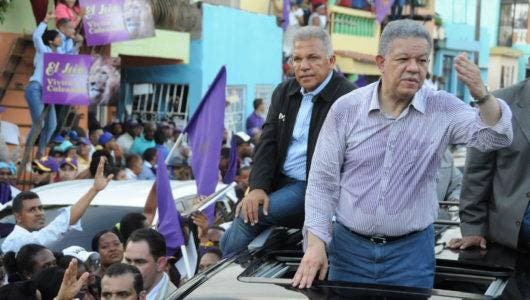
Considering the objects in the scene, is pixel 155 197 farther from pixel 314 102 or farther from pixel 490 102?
pixel 490 102

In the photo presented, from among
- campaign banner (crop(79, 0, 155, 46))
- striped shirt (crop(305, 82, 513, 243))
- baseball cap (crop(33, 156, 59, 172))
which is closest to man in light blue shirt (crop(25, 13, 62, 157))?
campaign banner (crop(79, 0, 155, 46))

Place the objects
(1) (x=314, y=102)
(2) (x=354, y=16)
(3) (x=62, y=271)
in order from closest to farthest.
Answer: (1) (x=314, y=102)
(3) (x=62, y=271)
(2) (x=354, y=16)

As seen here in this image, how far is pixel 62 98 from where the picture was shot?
37.4 ft

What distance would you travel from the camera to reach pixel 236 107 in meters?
19.3

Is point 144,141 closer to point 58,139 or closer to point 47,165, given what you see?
point 58,139

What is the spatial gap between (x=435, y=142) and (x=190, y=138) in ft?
13.8

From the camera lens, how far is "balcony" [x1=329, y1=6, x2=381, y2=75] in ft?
77.5

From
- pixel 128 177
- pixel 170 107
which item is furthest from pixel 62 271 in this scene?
pixel 170 107

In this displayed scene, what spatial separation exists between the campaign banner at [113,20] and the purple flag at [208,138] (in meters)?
5.07

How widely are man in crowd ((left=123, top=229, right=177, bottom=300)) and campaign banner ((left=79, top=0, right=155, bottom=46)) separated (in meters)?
7.23

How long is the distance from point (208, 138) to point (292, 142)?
3017 mm

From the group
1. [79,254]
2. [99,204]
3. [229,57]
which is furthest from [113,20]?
[229,57]

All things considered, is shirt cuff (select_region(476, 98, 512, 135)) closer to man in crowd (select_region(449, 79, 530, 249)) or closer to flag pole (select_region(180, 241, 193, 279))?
man in crowd (select_region(449, 79, 530, 249))

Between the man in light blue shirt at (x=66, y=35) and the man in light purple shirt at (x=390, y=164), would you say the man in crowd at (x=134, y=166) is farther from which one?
the man in light purple shirt at (x=390, y=164)
